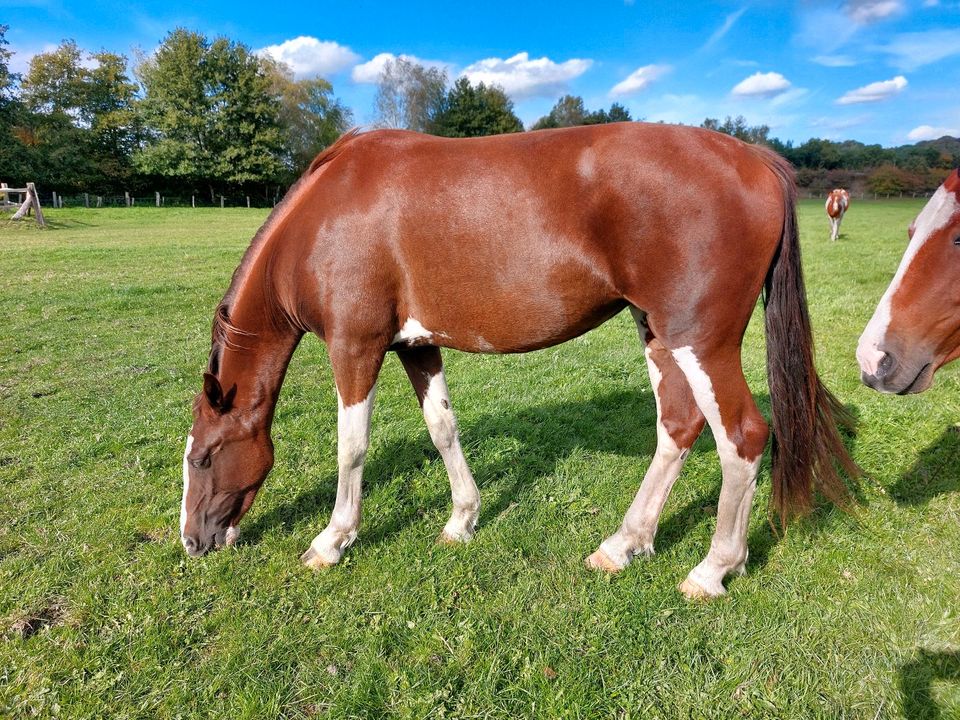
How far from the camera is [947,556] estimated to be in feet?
10.1

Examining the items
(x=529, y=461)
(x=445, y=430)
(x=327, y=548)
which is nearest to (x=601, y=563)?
(x=445, y=430)

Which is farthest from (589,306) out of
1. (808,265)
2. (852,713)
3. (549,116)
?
(549,116)

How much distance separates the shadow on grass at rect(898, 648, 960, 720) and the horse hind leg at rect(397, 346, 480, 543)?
7.24ft

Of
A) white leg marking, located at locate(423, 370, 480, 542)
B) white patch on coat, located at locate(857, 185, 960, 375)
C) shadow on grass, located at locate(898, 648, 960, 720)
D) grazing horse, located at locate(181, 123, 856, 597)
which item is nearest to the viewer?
white patch on coat, located at locate(857, 185, 960, 375)

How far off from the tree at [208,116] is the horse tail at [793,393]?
4836 centimetres

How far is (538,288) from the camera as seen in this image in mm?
2693

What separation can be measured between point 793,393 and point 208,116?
5279 cm

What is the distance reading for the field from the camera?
7.89ft

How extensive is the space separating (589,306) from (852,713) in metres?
2.03

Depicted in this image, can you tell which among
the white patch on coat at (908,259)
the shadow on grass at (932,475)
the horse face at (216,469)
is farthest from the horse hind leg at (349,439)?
the shadow on grass at (932,475)

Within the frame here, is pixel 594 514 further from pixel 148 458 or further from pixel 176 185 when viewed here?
pixel 176 185

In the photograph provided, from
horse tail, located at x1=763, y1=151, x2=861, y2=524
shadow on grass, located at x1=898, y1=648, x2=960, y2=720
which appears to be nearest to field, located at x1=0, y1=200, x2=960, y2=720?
shadow on grass, located at x1=898, y1=648, x2=960, y2=720

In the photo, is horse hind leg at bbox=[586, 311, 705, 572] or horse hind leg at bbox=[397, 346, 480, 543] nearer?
horse hind leg at bbox=[586, 311, 705, 572]

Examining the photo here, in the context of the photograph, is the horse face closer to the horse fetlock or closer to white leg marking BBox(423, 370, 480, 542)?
the horse fetlock
